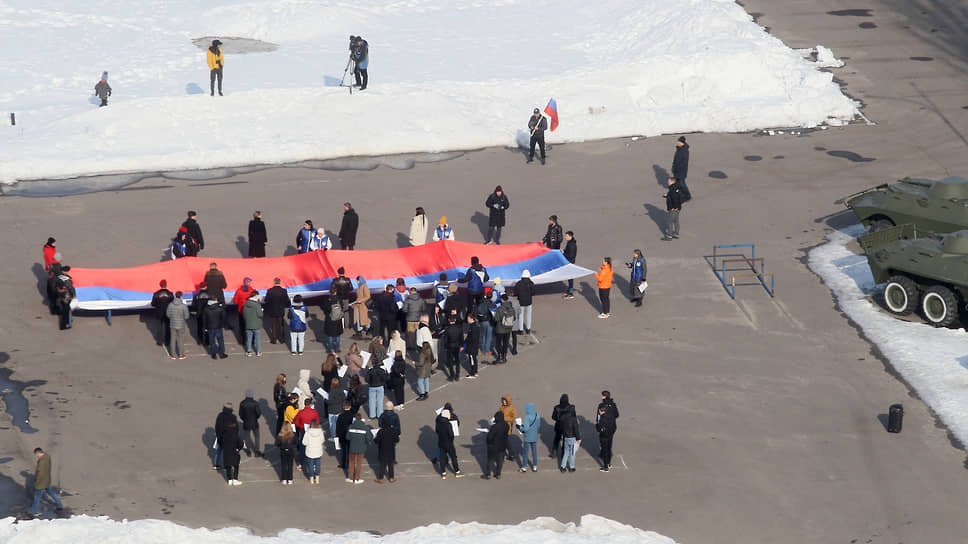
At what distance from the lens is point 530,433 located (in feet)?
68.2

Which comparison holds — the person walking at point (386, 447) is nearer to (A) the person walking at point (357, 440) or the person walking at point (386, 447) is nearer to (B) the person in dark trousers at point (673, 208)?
(A) the person walking at point (357, 440)

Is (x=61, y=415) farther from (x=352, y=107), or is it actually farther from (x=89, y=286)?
(x=352, y=107)

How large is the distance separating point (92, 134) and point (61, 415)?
632 inches

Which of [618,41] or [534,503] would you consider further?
[618,41]

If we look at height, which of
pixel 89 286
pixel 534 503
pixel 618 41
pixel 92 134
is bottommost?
pixel 534 503

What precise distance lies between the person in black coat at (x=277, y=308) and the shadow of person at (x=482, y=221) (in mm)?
7153

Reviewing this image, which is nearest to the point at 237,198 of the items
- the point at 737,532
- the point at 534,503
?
the point at 534,503

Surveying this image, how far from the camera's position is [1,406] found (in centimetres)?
2255

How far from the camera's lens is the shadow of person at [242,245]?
98.9 ft

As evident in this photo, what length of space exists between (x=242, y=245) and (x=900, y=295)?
50.0ft

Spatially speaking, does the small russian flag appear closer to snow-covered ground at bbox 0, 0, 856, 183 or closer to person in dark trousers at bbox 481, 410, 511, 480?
snow-covered ground at bbox 0, 0, 856, 183

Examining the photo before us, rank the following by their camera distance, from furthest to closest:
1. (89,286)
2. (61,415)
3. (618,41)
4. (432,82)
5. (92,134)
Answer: (618,41) < (432,82) < (92,134) < (89,286) < (61,415)

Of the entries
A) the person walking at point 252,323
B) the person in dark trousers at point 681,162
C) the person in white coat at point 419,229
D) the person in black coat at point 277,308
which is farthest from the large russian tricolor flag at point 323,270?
the person in dark trousers at point 681,162

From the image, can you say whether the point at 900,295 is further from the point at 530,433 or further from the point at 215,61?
the point at 215,61
